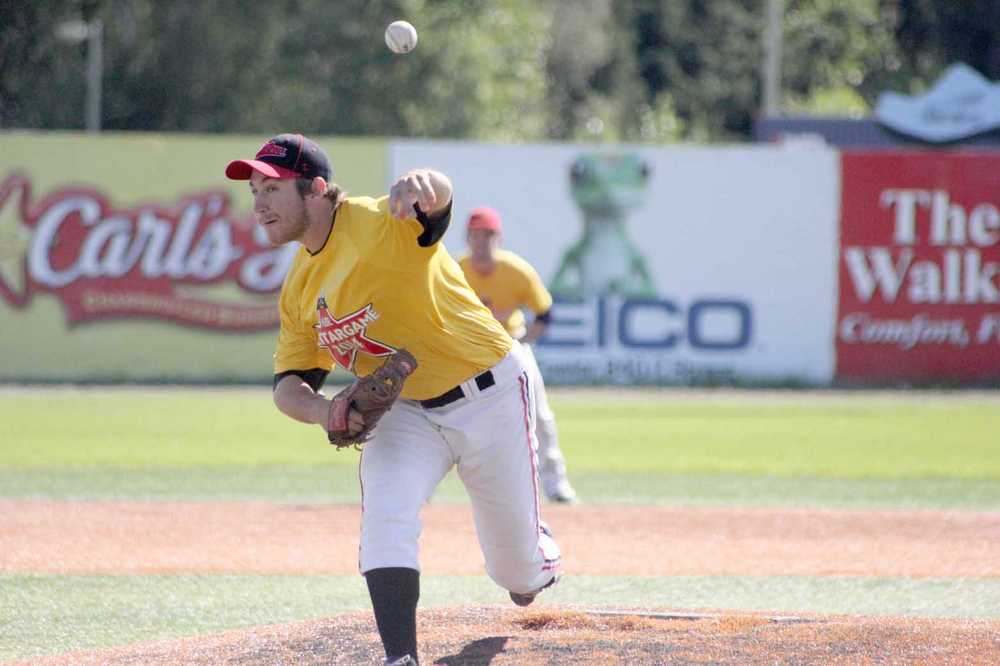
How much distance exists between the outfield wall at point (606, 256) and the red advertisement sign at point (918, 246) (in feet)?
0.09

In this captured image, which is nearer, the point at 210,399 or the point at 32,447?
the point at 32,447

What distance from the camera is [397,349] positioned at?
17.6 ft

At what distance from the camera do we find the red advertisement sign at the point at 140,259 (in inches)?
798

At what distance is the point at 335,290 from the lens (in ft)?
17.1

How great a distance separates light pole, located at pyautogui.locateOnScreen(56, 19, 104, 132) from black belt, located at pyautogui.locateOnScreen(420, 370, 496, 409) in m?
27.7

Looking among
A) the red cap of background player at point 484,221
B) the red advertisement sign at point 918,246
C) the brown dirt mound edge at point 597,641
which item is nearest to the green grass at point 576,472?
the brown dirt mound edge at point 597,641

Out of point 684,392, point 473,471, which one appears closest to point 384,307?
point 473,471

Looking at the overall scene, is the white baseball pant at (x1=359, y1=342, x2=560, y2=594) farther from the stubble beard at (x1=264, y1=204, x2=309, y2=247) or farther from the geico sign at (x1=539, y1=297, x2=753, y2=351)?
the geico sign at (x1=539, y1=297, x2=753, y2=351)

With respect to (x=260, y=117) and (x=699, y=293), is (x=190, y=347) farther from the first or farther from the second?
(x=260, y=117)

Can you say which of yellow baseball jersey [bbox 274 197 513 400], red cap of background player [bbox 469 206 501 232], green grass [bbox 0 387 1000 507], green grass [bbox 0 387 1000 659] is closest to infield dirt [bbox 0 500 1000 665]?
green grass [bbox 0 387 1000 659]

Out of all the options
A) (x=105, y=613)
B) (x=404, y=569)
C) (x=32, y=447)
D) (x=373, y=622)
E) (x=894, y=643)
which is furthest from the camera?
(x=32, y=447)

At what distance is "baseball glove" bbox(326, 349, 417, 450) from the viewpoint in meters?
5.14

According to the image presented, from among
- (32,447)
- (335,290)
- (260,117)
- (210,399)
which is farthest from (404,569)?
(260,117)

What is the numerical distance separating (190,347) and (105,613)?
1388 cm
